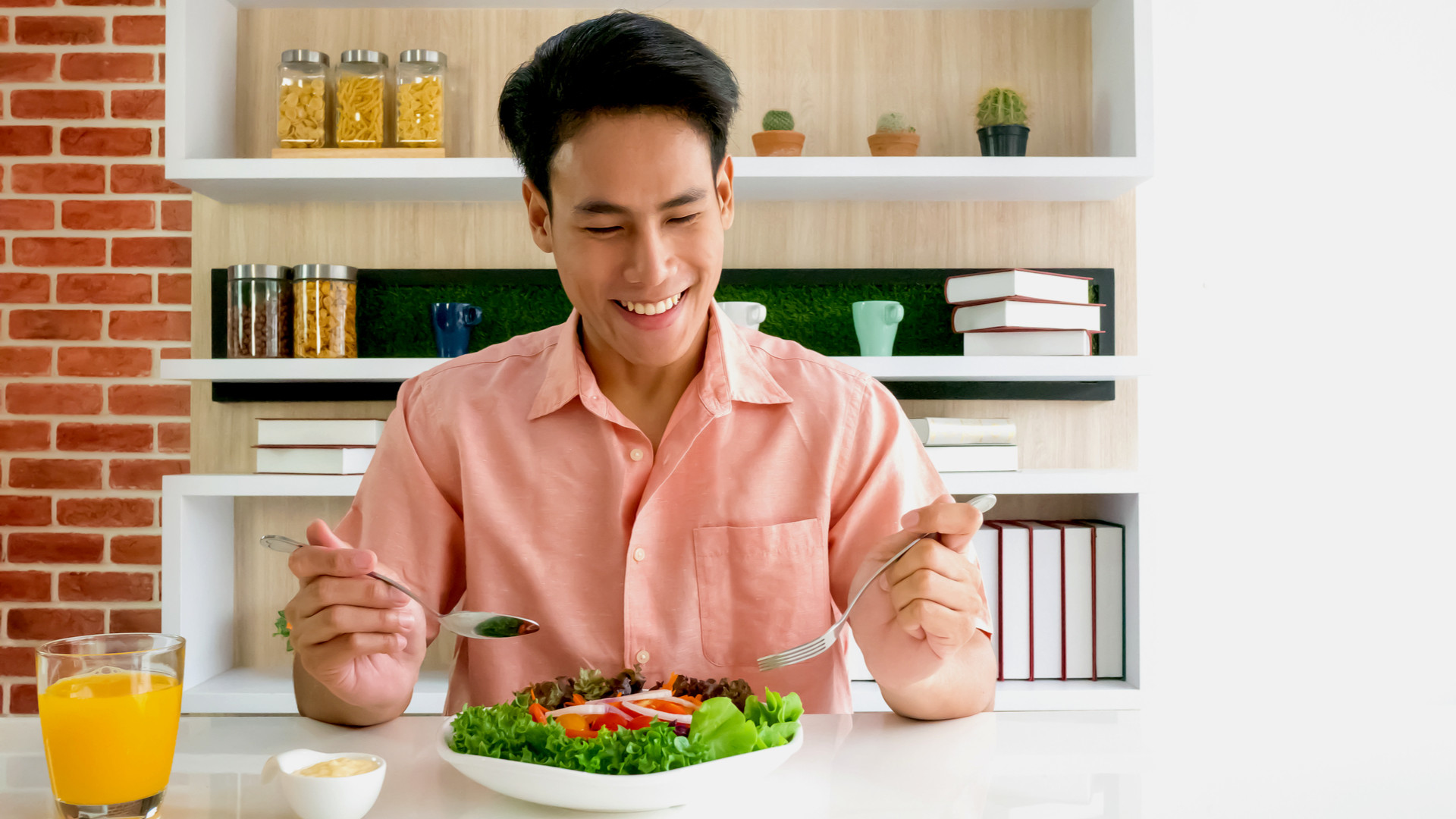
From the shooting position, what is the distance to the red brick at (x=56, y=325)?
2252mm

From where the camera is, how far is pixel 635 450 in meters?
1.25

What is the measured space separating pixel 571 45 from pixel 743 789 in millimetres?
A: 814

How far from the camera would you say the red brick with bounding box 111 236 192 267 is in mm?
2270

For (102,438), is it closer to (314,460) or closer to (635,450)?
(314,460)

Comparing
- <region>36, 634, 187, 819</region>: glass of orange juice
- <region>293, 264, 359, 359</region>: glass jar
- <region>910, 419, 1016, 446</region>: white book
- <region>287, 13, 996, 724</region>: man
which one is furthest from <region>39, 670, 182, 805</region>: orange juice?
<region>910, 419, 1016, 446</region>: white book

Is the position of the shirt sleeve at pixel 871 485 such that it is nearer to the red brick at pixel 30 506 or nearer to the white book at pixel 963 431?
the white book at pixel 963 431

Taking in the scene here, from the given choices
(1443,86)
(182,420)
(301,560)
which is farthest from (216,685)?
(1443,86)

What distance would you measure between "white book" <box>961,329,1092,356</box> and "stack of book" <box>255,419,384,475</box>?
4.37 ft

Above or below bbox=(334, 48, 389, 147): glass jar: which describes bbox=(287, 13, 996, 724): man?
below

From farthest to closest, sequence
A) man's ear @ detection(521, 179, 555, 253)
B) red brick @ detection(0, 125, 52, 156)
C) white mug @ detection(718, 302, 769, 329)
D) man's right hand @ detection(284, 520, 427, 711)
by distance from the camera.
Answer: red brick @ detection(0, 125, 52, 156) → white mug @ detection(718, 302, 769, 329) → man's ear @ detection(521, 179, 555, 253) → man's right hand @ detection(284, 520, 427, 711)

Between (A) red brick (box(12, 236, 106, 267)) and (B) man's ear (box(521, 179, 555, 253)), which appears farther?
(A) red brick (box(12, 236, 106, 267))

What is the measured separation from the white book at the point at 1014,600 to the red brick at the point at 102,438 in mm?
1944

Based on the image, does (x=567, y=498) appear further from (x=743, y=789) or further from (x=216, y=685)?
(x=216, y=685)

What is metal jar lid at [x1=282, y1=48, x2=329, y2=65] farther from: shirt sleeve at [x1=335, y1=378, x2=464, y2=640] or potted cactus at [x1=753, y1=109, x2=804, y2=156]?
shirt sleeve at [x1=335, y1=378, x2=464, y2=640]
